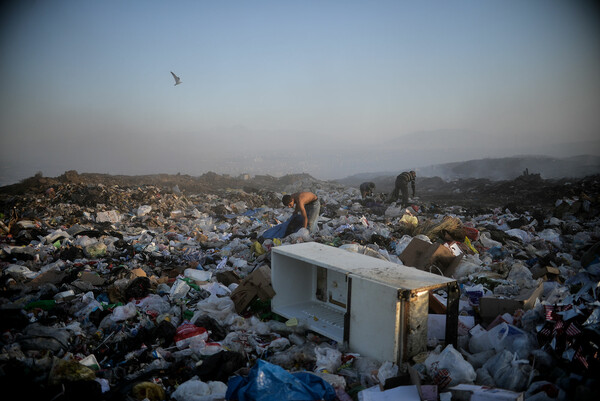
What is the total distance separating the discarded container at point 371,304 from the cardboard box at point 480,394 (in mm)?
389

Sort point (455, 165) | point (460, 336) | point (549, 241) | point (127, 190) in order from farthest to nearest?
1. point (455, 165)
2. point (127, 190)
3. point (549, 241)
4. point (460, 336)

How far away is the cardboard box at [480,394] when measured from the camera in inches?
82.3

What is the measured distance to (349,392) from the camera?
8.13ft

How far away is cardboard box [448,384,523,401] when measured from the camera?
82.3 inches

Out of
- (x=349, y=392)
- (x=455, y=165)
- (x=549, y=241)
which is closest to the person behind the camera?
(x=349, y=392)

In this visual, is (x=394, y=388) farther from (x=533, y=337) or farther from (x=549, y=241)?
(x=549, y=241)

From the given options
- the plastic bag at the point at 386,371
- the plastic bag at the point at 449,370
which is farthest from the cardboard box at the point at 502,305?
the plastic bag at the point at 386,371

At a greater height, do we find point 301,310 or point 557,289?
point 557,289

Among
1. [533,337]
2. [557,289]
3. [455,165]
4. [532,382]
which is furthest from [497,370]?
[455,165]

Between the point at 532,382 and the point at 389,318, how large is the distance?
0.92 m

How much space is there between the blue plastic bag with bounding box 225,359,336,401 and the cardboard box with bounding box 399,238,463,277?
2.70 m

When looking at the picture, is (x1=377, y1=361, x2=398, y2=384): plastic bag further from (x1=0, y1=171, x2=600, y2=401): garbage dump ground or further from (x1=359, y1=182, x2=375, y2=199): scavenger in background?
(x1=359, y1=182, x2=375, y2=199): scavenger in background

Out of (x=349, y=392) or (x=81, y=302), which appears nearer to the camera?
(x=349, y=392)

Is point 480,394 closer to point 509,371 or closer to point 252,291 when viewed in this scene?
point 509,371
